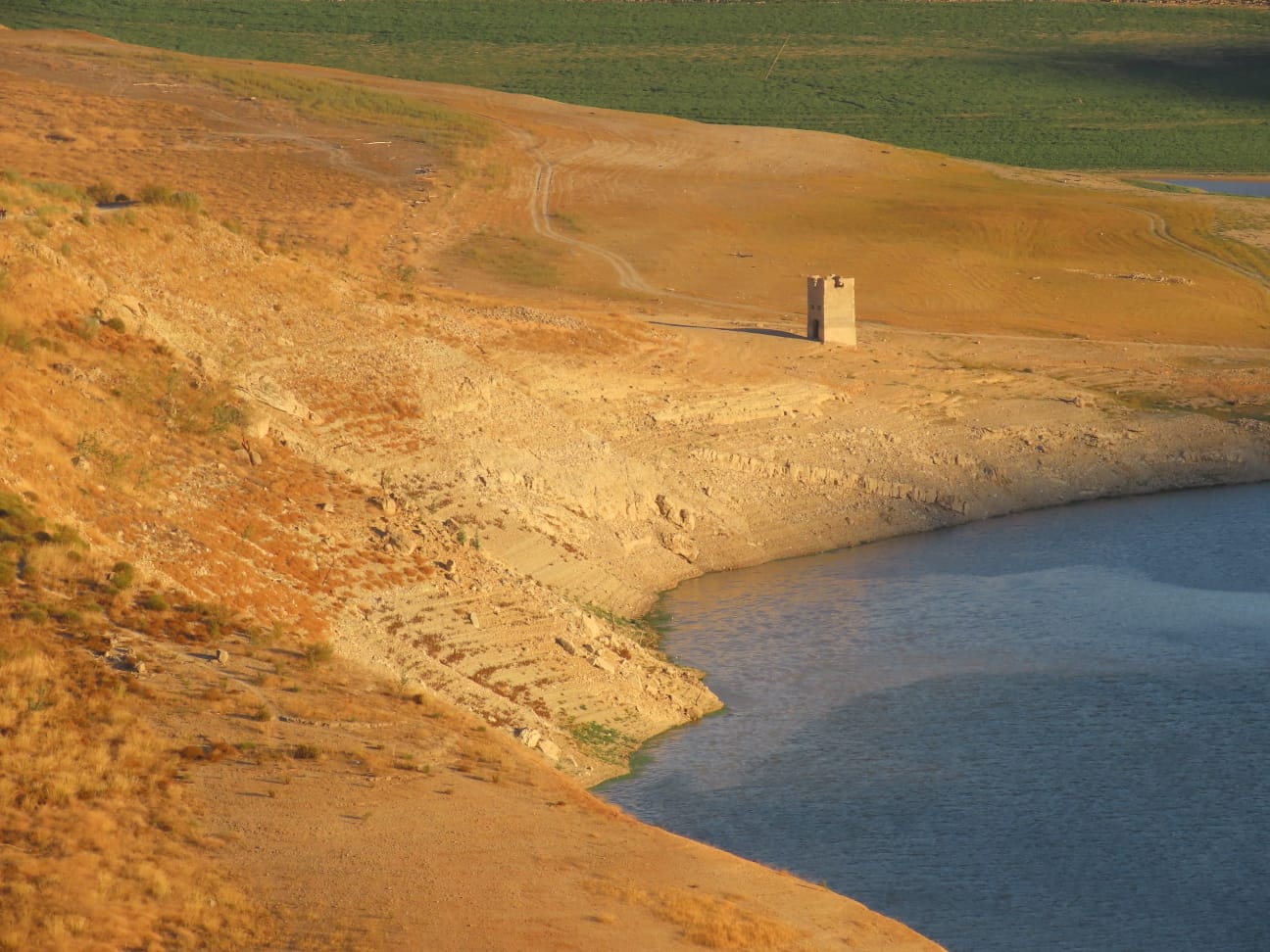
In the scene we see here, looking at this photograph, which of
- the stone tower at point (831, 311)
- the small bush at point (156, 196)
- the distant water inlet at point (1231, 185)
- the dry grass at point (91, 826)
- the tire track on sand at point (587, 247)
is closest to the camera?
the dry grass at point (91, 826)

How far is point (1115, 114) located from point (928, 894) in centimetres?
9309

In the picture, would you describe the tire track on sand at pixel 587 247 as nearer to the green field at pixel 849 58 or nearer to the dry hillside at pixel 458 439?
the dry hillside at pixel 458 439

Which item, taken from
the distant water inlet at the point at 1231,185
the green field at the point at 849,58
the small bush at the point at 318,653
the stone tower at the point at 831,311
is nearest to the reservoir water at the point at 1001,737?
the small bush at the point at 318,653

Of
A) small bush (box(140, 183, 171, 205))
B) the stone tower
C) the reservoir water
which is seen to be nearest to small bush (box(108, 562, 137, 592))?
the reservoir water

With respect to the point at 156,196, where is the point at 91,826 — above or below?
below

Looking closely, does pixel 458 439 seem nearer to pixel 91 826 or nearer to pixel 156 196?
pixel 156 196

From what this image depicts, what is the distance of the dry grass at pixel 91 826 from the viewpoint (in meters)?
18.8

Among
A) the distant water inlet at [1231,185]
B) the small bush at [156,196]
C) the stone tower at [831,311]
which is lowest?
the distant water inlet at [1231,185]

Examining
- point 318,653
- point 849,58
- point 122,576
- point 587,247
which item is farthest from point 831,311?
point 849,58

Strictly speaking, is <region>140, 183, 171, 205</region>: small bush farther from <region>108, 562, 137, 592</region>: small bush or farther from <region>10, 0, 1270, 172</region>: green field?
<region>10, 0, 1270, 172</region>: green field

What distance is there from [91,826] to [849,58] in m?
108

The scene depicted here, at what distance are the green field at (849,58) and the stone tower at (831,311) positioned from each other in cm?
4635

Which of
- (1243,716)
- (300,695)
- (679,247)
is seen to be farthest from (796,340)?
(300,695)

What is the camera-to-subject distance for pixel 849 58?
123 meters
